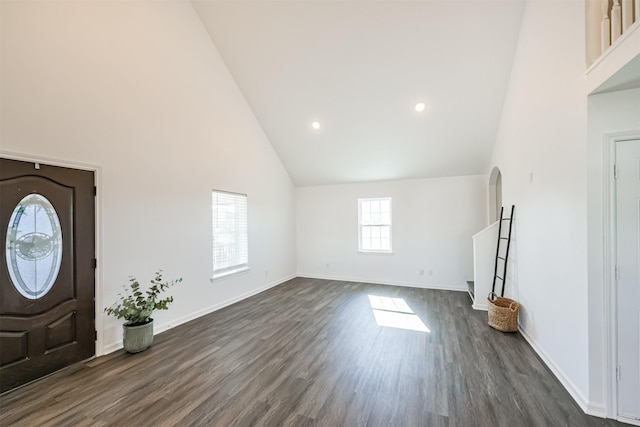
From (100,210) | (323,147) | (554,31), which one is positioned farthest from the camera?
(323,147)

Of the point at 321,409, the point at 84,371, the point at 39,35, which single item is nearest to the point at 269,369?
the point at 321,409

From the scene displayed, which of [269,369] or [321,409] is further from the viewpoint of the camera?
[269,369]

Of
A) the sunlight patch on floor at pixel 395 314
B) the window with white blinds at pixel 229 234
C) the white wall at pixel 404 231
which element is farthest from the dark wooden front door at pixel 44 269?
the white wall at pixel 404 231

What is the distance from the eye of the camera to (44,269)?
101 inches

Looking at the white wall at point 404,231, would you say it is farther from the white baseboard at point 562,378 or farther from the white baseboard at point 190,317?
the white baseboard at point 562,378

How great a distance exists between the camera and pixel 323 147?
18.8 feet

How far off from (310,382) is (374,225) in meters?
4.51

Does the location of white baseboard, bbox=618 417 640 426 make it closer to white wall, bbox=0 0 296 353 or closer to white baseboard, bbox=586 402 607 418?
white baseboard, bbox=586 402 607 418

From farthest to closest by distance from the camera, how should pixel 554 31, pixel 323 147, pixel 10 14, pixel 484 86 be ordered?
pixel 323 147 < pixel 484 86 < pixel 554 31 < pixel 10 14

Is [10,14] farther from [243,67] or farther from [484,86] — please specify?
[484,86]

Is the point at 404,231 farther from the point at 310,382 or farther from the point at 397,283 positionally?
the point at 310,382

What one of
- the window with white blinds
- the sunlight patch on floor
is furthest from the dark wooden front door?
the sunlight patch on floor

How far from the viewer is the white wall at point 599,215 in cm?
196

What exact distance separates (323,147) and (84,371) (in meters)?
4.98
